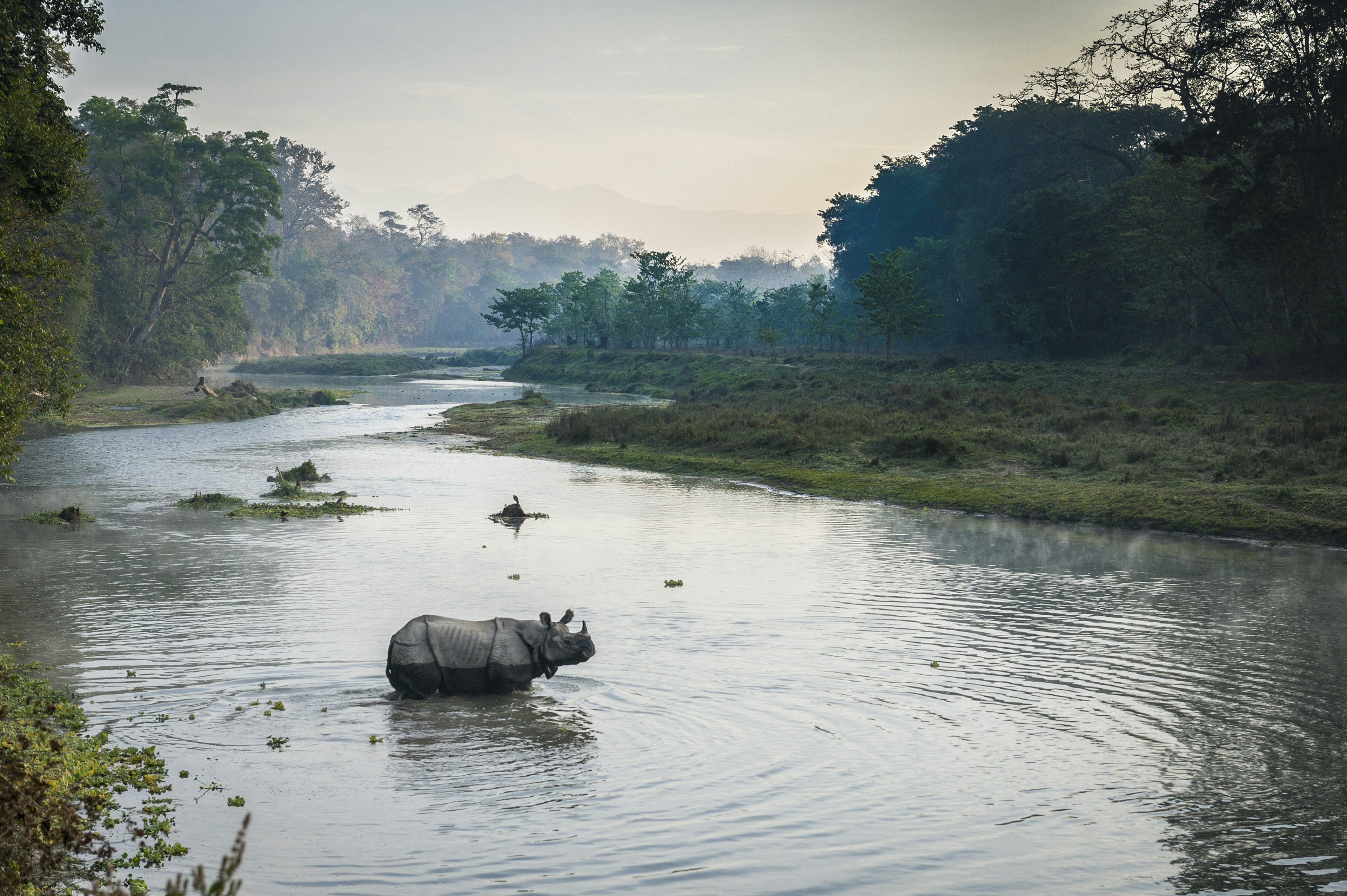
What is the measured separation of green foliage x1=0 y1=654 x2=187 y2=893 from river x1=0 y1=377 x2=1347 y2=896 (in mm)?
389

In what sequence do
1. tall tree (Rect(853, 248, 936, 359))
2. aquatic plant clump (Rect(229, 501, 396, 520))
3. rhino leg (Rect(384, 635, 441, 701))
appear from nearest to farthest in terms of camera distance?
rhino leg (Rect(384, 635, 441, 701))
aquatic plant clump (Rect(229, 501, 396, 520))
tall tree (Rect(853, 248, 936, 359))

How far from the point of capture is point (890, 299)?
3255 inches

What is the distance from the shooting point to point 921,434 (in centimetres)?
3919

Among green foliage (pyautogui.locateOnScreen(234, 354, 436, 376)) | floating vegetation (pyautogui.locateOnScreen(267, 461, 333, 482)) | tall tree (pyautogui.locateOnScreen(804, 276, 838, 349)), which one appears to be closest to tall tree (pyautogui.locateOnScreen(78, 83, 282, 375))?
green foliage (pyautogui.locateOnScreen(234, 354, 436, 376))

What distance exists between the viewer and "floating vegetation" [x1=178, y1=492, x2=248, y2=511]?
97.9ft

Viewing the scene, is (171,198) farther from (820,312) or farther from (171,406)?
(820,312)

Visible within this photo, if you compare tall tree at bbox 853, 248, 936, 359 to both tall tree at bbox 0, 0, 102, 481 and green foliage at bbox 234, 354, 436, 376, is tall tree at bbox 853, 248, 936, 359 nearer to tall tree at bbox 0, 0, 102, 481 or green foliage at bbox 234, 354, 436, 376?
tall tree at bbox 0, 0, 102, 481

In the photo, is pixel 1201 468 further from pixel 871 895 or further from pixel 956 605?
pixel 871 895

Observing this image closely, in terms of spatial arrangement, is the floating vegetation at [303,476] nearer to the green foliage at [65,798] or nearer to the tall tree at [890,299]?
the green foliage at [65,798]

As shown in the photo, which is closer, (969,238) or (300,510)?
(300,510)

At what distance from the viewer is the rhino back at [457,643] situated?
41.8 feet

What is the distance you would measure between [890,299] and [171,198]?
61.3 m

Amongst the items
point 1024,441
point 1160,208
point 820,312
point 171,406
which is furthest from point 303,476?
point 820,312

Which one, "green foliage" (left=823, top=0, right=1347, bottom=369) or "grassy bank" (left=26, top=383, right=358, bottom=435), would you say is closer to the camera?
"green foliage" (left=823, top=0, right=1347, bottom=369)
